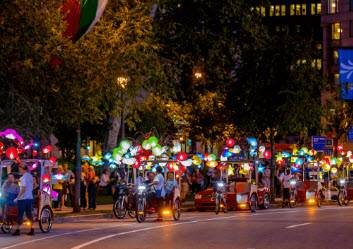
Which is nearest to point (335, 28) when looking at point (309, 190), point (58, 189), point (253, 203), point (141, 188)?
point (309, 190)

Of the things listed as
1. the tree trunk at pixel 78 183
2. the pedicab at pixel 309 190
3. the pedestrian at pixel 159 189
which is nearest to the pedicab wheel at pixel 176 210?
the pedestrian at pixel 159 189

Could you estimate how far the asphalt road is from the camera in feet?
72.0

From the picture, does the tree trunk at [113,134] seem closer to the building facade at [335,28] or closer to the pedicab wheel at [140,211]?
the pedicab wheel at [140,211]

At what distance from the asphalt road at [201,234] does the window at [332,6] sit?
81094 millimetres

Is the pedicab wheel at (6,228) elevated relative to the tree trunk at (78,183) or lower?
lower

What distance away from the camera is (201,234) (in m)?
Result: 25.2

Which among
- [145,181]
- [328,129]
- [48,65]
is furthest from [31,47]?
[328,129]

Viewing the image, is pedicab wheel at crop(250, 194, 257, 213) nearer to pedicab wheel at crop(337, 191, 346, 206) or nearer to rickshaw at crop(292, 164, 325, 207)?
rickshaw at crop(292, 164, 325, 207)

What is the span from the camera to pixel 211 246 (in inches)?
847

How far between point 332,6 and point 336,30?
280 cm

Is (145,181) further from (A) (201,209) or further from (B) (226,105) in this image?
(B) (226,105)

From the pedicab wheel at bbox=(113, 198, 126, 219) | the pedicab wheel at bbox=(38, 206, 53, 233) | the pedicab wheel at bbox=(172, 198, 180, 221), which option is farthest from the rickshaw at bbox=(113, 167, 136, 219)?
the pedicab wheel at bbox=(38, 206, 53, 233)

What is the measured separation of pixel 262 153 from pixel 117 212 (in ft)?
50.6

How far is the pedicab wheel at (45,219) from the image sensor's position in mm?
26484
